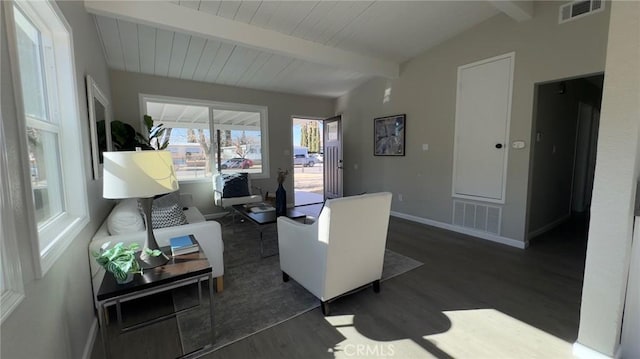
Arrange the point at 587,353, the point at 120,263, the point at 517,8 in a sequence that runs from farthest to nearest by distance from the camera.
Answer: the point at 517,8 → the point at 587,353 → the point at 120,263

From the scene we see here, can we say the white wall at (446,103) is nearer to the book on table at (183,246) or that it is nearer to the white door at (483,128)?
the white door at (483,128)

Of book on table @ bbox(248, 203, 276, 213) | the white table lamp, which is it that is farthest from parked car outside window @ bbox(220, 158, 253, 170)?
the white table lamp

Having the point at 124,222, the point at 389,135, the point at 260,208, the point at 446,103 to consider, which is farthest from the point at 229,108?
the point at 446,103

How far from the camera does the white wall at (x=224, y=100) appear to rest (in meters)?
4.34

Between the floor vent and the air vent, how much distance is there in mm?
2306

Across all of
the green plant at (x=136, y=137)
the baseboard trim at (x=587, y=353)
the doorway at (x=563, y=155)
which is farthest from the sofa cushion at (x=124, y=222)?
the doorway at (x=563, y=155)

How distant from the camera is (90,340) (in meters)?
1.78

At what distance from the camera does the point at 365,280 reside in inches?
90.8

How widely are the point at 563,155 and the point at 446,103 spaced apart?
204 cm

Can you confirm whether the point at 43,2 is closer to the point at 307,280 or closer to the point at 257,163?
the point at 307,280

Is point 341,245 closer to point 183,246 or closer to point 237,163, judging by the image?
point 183,246

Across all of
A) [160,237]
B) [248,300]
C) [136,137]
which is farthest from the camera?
[136,137]

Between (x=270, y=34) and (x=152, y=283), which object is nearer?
(x=152, y=283)

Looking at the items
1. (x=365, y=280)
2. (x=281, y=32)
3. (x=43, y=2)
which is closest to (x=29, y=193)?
(x=43, y=2)
